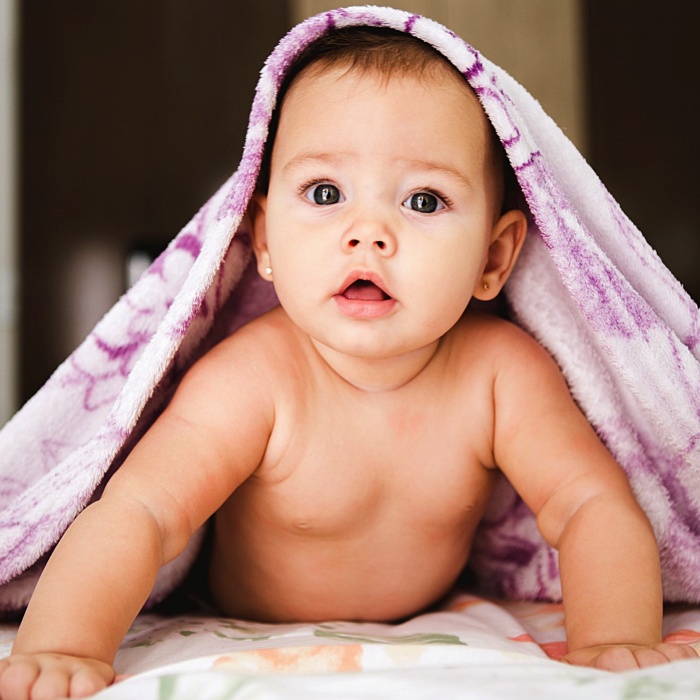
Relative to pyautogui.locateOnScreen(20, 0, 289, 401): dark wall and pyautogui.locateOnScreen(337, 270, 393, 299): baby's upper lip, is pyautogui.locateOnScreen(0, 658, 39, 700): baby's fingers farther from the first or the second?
pyautogui.locateOnScreen(20, 0, 289, 401): dark wall

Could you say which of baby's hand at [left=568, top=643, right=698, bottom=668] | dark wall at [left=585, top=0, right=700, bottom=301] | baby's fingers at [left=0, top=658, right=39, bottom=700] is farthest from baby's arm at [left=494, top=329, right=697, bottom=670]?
dark wall at [left=585, top=0, right=700, bottom=301]

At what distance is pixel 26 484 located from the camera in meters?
0.86

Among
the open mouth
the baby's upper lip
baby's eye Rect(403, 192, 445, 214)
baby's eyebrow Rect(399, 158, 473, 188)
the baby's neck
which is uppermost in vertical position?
baby's eyebrow Rect(399, 158, 473, 188)

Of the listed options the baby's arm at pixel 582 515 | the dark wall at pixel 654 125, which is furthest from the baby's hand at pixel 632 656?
the dark wall at pixel 654 125

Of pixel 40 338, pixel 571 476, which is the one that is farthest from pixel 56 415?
pixel 40 338

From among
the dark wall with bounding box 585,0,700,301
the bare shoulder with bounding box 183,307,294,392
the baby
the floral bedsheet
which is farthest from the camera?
the dark wall with bounding box 585,0,700,301

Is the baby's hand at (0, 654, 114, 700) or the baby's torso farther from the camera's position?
the baby's torso

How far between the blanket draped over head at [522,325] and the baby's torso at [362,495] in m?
0.11

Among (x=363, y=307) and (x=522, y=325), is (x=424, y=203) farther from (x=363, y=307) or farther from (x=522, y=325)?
(x=522, y=325)

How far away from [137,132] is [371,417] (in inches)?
45.2

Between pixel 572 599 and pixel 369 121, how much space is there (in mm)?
420

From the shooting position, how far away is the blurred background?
1719mm

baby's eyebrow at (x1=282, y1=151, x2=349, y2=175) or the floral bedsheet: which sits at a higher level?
baby's eyebrow at (x1=282, y1=151, x2=349, y2=175)

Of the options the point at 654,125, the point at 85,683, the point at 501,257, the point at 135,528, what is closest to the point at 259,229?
the point at 501,257
